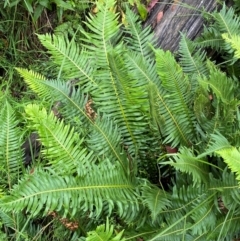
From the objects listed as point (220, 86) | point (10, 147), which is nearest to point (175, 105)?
point (220, 86)

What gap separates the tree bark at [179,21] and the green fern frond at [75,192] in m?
0.92

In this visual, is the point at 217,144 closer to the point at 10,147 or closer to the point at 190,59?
the point at 190,59

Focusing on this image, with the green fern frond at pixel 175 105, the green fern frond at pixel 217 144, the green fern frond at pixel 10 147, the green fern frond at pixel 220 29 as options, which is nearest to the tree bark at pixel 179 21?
the green fern frond at pixel 220 29

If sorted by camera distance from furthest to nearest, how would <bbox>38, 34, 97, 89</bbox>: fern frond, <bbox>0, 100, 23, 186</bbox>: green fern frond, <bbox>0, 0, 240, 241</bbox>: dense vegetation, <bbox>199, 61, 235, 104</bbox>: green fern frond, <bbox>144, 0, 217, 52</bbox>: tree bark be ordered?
<bbox>144, 0, 217, 52</bbox>: tree bark < <bbox>0, 100, 23, 186</bbox>: green fern frond < <bbox>38, 34, 97, 89</bbox>: fern frond < <bbox>199, 61, 235, 104</bbox>: green fern frond < <bbox>0, 0, 240, 241</bbox>: dense vegetation

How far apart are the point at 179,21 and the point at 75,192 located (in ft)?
4.23

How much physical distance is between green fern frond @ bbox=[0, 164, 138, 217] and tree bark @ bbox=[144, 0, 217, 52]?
92cm

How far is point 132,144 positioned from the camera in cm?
229

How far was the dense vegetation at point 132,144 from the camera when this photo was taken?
2.00 meters

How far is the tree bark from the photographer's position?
2604 mm

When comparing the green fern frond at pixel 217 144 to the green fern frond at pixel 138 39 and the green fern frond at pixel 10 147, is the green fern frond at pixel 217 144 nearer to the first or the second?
the green fern frond at pixel 138 39

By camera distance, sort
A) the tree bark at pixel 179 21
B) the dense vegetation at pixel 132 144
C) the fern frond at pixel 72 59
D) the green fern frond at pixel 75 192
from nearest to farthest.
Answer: the green fern frond at pixel 75 192 < the dense vegetation at pixel 132 144 < the fern frond at pixel 72 59 < the tree bark at pixel 179 21

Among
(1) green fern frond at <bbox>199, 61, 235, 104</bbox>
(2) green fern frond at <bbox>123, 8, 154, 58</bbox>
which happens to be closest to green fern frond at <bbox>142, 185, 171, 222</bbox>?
(1) green fern frond at <bbox>199, 61, 235, 104</bbox>

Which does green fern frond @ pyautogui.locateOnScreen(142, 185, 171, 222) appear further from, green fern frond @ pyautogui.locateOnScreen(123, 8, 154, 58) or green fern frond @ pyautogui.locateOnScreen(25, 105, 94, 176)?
green fern frond @ pyautogui.locateOnScreen(123, 8, 154, 58)

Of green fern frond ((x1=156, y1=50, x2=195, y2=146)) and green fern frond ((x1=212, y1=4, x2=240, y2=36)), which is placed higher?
green fern frond ((x1=212, y1=4, x2=240, y2=36))
